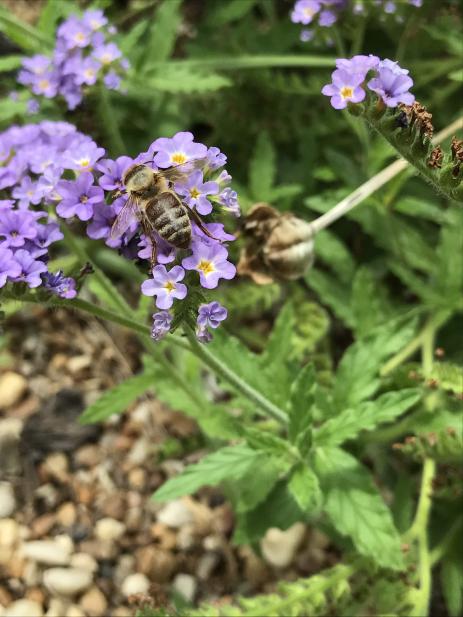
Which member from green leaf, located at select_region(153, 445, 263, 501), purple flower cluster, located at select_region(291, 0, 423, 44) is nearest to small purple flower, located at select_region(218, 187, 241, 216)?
green leaf, located at select_region(153, 445, 263, 501)

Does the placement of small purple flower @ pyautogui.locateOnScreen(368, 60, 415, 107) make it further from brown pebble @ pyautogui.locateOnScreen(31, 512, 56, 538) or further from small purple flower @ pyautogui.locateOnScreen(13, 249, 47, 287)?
brown pebble @ pyautogui.locateOnScreen(31, 512, 56, 538)

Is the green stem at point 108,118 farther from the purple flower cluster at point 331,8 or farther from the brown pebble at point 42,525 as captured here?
the brown pebble at point 42,525

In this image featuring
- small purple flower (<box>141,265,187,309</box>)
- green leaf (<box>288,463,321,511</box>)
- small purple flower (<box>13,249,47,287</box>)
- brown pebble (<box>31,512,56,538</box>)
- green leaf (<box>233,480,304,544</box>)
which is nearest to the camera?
small purple flower (<box>141,265,187,309</box>)

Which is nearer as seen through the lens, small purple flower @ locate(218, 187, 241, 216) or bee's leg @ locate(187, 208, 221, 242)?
bee's leg @ locate(187, 208, 221, 242)

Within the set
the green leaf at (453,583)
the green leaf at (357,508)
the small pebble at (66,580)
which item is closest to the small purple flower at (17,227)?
the green leaf at (357,508)

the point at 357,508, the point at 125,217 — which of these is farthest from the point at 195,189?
the point at 357,508

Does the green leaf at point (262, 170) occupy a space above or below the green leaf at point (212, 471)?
above
